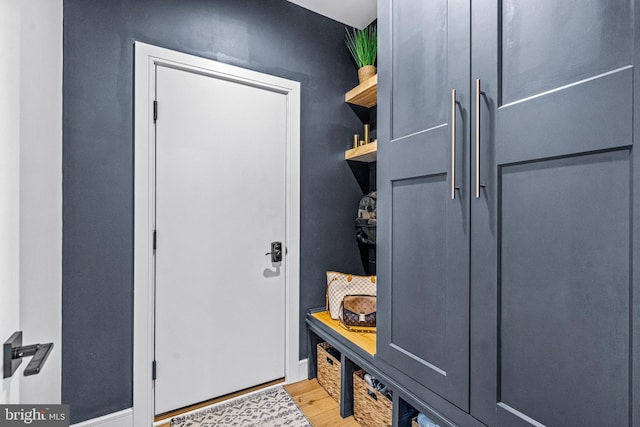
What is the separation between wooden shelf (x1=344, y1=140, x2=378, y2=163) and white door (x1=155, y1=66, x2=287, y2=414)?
0.51m

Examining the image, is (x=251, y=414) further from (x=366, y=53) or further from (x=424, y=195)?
(x=366, y=53)

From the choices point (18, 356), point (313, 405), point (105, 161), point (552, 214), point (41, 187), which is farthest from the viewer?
point (313, 405)

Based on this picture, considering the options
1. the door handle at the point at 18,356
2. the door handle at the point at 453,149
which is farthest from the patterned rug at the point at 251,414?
the door handle at the point at 453,149

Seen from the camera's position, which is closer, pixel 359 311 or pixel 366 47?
pixel 359 311

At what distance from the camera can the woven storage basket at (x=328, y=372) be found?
77.4 inches

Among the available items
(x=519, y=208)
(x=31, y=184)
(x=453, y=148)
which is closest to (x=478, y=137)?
(x=453, y=148)

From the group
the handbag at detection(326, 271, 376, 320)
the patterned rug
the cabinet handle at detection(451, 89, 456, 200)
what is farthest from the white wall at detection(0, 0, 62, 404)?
the handbag at detection(326, 271, 376, 320)

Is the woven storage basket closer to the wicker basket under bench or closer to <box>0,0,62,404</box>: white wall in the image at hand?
the wicker basket under bench

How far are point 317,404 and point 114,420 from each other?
3.59ft

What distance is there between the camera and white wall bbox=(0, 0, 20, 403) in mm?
676

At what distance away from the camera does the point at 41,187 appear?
127cm

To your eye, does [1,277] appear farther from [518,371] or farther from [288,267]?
[288,267]

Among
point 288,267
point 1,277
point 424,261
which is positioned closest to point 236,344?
point 288,267

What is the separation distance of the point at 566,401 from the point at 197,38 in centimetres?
230
